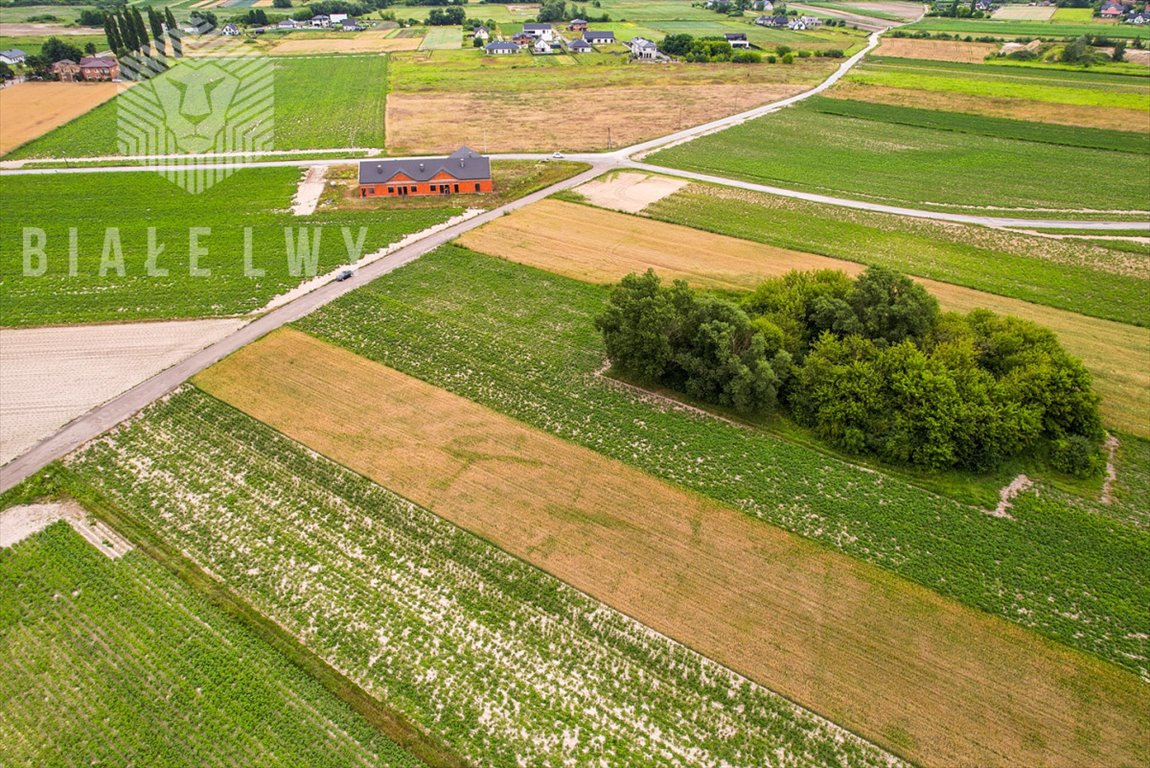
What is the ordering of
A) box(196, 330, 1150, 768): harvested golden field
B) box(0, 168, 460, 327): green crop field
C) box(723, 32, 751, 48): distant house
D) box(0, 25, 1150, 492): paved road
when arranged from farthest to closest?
1. box(723, 32, 751, 48): distant house
2. box(0, 168, 460, 327): green crop field
3. box(0, 25, 1150, 492): paved road
4. box(196, 330, 1150, 768): harvested golden field

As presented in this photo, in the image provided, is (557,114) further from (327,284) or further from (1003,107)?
(1003,107)

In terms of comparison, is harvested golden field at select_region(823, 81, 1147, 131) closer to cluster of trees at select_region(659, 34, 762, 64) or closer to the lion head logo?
cluster of trees at select_region(659, 34, 762, 64)

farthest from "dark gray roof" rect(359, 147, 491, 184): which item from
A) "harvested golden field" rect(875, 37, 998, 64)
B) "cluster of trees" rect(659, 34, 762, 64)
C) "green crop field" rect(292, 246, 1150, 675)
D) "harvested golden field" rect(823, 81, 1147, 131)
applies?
"harvested golden field" rect(875, 37, 998, 64)

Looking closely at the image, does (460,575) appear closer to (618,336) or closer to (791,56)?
(618,336)

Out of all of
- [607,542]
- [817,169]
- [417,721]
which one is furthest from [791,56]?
[417,721]

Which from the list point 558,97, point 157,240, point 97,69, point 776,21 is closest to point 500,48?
point 558,97
